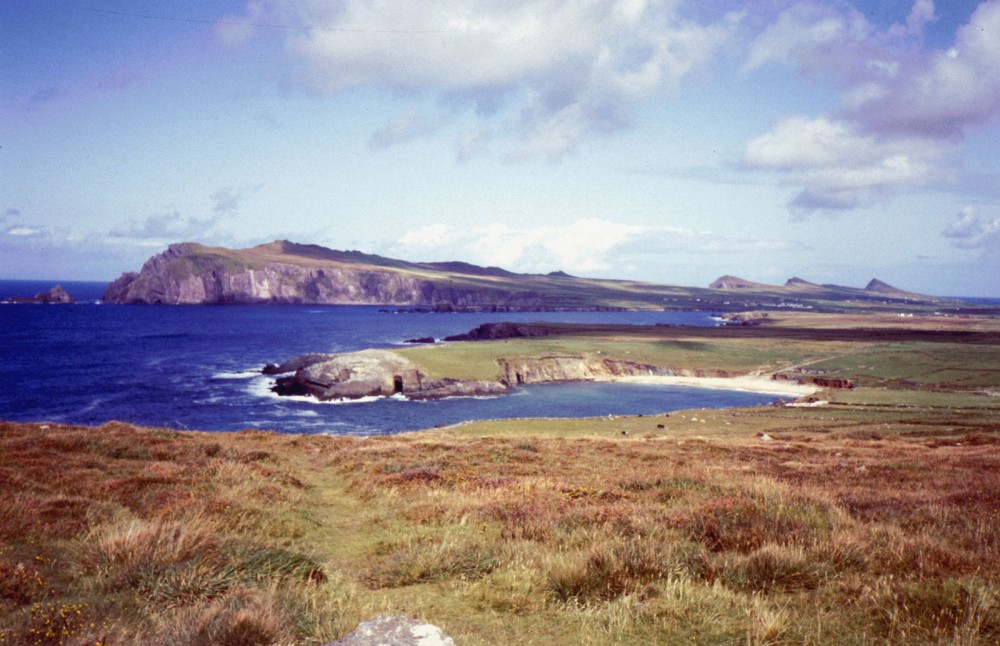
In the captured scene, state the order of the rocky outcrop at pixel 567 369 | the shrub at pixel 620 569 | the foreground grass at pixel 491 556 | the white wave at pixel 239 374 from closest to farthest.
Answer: the foreground grass at pixel 491 556, the shrub at pixel 620 569, the white wave at pixel 239 374, the rocky outcrop at pixel 567 369

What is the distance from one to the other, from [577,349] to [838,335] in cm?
8735

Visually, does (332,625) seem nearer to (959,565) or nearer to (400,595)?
(400,595)

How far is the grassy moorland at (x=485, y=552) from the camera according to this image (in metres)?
5.50

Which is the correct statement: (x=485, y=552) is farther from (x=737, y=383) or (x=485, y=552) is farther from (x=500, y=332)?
(x=500, y=332)

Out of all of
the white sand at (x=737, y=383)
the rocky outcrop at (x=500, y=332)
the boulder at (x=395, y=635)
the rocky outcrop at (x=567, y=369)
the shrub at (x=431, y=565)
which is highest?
the boulder at (x=395, y=635)

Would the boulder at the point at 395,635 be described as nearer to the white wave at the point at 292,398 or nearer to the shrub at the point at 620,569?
the shrub at the point at 620,569

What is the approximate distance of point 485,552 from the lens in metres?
8.05

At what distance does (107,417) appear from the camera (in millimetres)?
58312

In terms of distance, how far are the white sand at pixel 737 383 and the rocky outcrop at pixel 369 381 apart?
1174 inches

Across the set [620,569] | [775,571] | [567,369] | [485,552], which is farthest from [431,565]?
[567,369]

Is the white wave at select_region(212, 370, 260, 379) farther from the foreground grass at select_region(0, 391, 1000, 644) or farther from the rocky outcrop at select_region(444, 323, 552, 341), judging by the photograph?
the foreground grass at select_region(0, 391, 1000, 644)

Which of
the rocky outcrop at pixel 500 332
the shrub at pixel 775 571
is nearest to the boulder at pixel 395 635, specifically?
the shrub at pixel 775 571

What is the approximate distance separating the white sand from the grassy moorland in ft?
247

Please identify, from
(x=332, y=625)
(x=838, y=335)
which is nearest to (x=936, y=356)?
(x=838, y=335)
